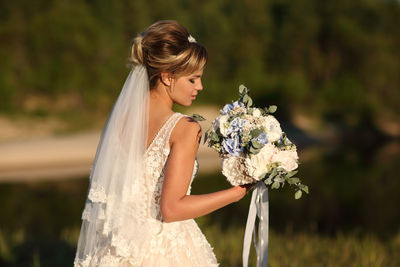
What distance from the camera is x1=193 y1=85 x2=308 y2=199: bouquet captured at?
8.74 ft

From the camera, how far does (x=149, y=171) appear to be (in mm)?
2809

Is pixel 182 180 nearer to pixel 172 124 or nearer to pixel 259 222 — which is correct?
pixel 172 124

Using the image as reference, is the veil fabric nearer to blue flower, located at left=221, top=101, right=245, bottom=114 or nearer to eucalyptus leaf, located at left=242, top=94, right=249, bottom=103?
blue flower, located at left=221, top=101, right=245, bottom=114

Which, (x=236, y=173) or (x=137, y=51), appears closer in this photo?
(x=236, y=173)

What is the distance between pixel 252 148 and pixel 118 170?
2.60 ft

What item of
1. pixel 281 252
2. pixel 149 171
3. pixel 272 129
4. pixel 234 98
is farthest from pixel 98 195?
pixel 234 98

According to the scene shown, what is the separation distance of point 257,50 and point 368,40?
11.5 meters

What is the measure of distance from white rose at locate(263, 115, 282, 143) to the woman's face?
42 cm

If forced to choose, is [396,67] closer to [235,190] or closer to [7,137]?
[7,137]

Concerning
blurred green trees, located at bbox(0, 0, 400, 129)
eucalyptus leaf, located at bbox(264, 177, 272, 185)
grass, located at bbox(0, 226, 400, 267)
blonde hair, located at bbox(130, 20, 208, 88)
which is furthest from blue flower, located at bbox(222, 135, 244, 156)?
blurred green trees, located at bbox(0, 0, 400, 129)

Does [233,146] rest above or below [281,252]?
above

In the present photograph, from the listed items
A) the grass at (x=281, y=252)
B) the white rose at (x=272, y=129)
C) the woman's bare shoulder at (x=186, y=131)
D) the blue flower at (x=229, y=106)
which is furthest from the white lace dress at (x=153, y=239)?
the grass at (x=281, y=252)

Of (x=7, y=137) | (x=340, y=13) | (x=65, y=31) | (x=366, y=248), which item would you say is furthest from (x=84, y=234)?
(x=340, y=13)

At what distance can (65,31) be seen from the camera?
114 ft
